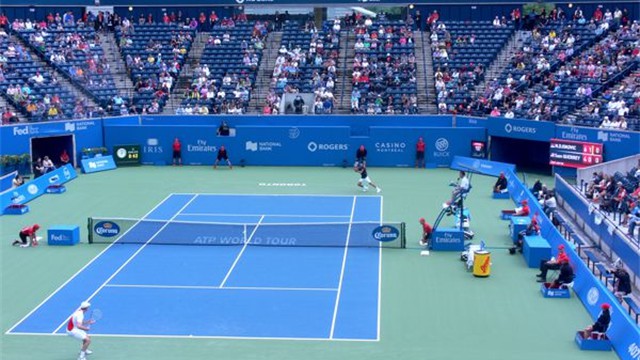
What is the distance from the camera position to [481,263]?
25500 mm

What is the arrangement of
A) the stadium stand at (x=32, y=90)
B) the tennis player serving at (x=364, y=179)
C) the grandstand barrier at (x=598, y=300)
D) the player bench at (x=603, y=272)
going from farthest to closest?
1. the stadium stand at (x=32, y=90)
2. the tennis player serving at (x=364, y=179)
3. the player bench at (x=603, y=272)
4. the grandstand barrier at (x=598, y=300)

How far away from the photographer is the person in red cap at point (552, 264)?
960 inches

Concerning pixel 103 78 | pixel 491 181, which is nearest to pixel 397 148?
pixel 491 181

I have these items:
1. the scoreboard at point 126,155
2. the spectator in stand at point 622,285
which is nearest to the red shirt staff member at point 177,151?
the scoreboard at point 126,155

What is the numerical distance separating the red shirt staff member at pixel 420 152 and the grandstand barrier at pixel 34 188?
16.1 m

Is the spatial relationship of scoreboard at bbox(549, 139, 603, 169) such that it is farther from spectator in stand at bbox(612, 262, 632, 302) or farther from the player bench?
spectator in stand at bbox(612, 262, 632, 302)

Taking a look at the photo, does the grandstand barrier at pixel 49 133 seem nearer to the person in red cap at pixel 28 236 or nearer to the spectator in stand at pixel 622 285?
the person in red cap at pixel 28 236

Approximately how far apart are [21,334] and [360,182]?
19381 millimetres

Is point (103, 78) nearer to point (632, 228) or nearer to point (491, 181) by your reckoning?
point (491, 181)

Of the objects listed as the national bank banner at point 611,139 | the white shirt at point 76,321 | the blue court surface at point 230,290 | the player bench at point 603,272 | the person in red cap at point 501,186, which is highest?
the national bank banner at point 611,139

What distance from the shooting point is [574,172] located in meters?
40.3

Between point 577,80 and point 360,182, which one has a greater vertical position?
point 577,80

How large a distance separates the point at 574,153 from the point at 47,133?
79.2ft

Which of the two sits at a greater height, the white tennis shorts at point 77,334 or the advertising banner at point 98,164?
the advertising banner at point 98,164
